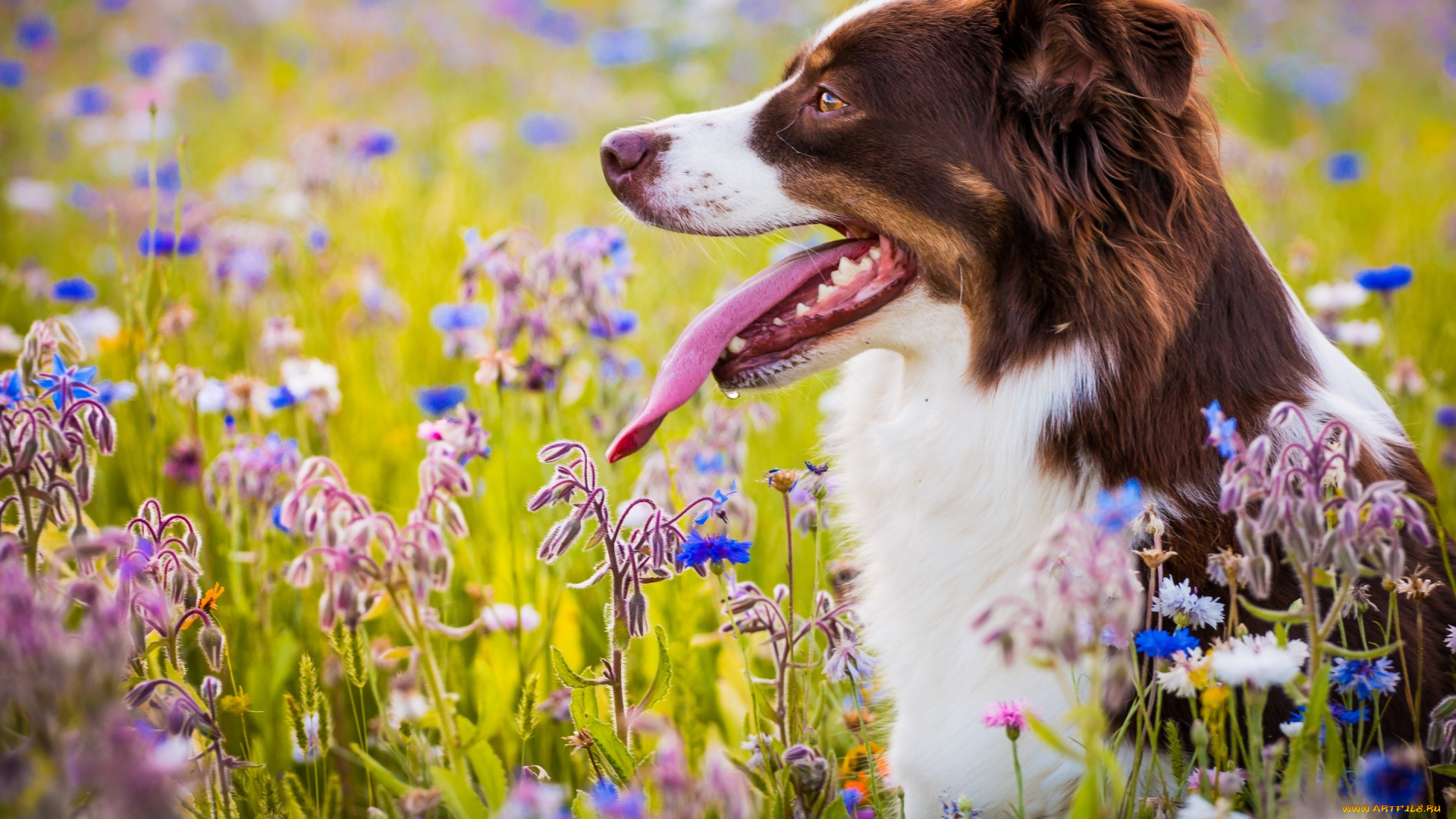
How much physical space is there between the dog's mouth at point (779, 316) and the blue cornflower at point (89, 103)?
5653 millimetres

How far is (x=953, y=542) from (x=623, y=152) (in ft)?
3.66

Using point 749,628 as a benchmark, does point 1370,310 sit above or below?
above

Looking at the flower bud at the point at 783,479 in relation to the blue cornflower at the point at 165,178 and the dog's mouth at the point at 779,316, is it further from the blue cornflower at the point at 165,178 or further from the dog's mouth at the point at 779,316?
the blue cornflower at the point at 165,178

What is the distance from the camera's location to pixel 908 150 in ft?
7.08

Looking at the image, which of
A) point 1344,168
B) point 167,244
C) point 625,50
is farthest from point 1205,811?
point 625,50

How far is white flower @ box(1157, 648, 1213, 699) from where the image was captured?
4.73 ft

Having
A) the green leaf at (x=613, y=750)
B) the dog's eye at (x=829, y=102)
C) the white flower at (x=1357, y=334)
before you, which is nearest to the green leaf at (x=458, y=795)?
the green leaf at (x=613, y=750)

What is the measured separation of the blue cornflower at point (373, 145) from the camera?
475 cm

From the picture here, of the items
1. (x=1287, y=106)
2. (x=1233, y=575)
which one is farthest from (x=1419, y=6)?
(x=1233, y=575)

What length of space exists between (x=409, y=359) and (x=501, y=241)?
165 cm

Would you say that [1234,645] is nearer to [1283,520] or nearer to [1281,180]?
[1283,520]

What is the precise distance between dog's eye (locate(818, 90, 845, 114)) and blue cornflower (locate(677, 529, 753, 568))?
1.03m

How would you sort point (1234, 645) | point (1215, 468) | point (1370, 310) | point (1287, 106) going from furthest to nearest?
point (1287, 106) < point (1370, 310) < point (1215, 468) < point (1234, 645)

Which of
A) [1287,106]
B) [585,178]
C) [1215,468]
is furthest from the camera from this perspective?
[1287,106]
